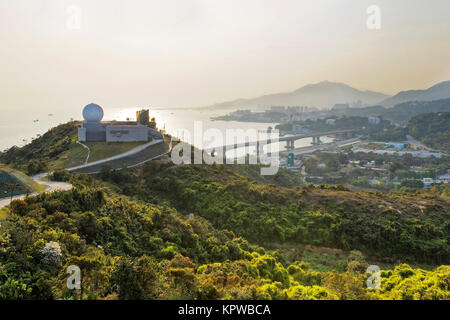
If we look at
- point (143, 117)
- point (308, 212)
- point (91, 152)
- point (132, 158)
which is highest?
point (143, 117)

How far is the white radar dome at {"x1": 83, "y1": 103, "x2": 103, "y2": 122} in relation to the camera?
27031mm

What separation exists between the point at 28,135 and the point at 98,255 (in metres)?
51.4

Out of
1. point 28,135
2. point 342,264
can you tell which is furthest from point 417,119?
point 28,135

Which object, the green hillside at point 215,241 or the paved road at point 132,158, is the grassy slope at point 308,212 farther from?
the paved road at point 132,158

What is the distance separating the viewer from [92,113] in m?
27.0

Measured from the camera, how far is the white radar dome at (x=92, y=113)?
2703 cm

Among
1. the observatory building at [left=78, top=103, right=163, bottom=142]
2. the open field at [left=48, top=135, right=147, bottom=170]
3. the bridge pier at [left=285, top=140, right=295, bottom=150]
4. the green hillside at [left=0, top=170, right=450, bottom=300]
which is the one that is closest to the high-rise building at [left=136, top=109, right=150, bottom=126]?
the observatory building at [left=78, top=103, right=163, bottom=142]

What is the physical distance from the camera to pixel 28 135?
4981cm

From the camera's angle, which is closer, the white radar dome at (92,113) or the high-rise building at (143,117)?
the white radar dome at (92,113)

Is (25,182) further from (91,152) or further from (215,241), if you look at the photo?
(91,152)

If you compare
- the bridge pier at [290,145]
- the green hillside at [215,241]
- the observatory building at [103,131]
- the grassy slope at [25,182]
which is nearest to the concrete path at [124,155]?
the observatory building at [103,131]

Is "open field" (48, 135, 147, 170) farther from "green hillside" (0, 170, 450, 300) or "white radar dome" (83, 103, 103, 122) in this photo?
"green hillside" (0, 170, 450, 300)

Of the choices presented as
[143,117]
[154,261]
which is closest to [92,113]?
[143,117]
